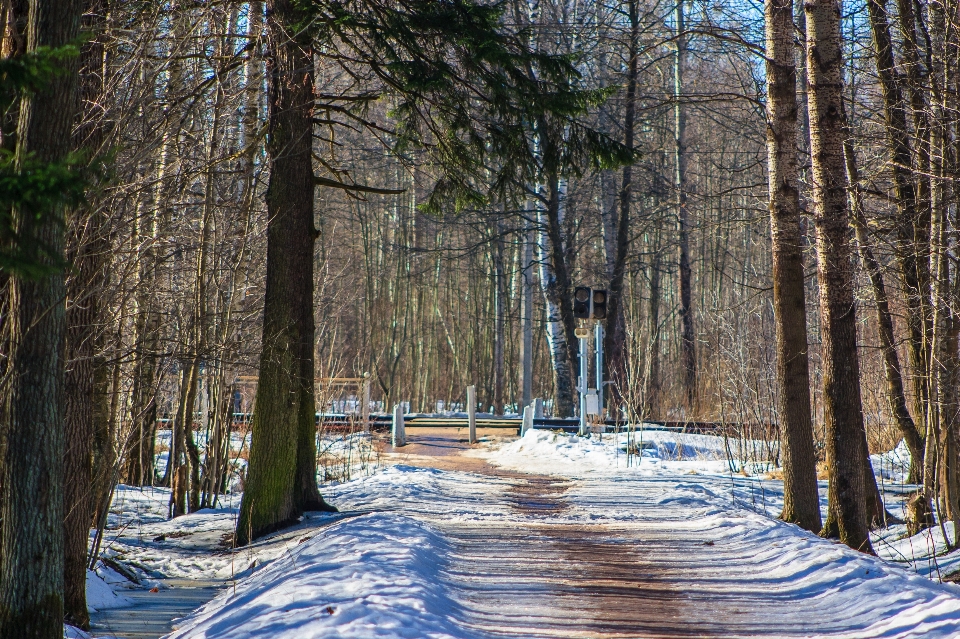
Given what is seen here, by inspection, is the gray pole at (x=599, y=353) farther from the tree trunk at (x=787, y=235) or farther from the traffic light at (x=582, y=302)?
the tree trunk at (x=787, y=235)

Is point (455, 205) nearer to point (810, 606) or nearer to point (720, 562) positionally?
point (720, 562)

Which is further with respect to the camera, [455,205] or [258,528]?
[455,205]

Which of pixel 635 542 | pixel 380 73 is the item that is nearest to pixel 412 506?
pixel 635 542

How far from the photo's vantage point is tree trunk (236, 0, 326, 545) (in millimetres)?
9250

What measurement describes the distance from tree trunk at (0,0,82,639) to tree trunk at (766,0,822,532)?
6.80 metres

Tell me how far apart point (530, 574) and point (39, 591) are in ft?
11.2

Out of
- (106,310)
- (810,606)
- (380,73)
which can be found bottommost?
(810,606)

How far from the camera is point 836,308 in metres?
8.63

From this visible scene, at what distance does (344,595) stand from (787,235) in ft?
19.8

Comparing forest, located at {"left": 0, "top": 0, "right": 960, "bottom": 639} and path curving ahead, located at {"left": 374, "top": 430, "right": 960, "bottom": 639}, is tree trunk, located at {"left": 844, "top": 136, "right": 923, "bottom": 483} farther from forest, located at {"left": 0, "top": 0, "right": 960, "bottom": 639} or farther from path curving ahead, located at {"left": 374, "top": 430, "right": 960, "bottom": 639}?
path curving ahead, located at {"left": 374, "top": 430, "right": 960, "bottom": 639}

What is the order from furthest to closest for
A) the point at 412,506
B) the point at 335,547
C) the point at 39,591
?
the point at 412,506 → the point at 335,547 → the point at 39,591

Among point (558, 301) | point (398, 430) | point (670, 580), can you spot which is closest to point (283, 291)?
point (670, 580)

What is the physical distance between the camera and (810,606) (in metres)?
5.73

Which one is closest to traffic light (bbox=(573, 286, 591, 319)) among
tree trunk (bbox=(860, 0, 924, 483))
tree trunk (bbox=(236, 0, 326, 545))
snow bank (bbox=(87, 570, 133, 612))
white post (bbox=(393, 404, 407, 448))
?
white post (bbox=(393, 404, 407, 448))
